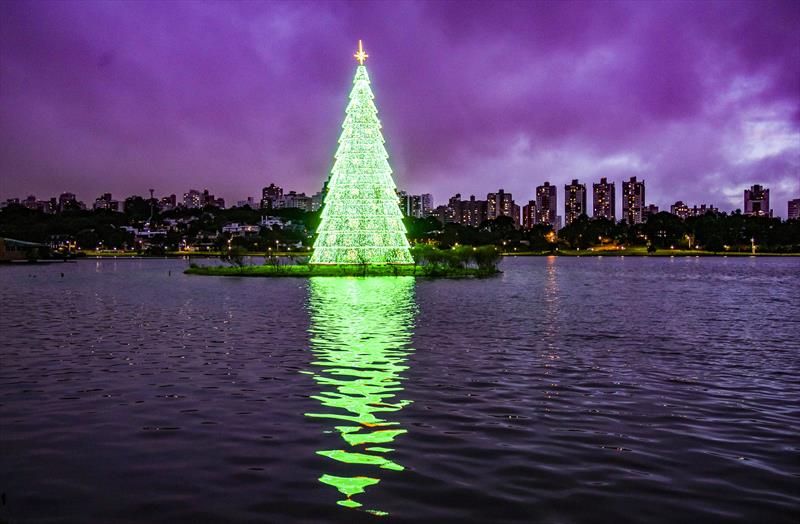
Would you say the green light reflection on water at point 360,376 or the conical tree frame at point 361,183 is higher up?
the conical tree frame at point 361,183

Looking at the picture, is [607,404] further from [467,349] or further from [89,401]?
[89,401]

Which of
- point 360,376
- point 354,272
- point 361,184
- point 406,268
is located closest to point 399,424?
point 360,376

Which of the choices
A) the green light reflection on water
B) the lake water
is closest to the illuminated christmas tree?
the green light reflection on water

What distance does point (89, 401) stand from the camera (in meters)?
14.5

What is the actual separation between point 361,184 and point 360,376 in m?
50.9

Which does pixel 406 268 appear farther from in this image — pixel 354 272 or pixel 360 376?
pixel 360 376

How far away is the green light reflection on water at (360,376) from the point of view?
33.6 feet

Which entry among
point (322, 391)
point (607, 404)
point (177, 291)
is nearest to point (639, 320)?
point (607, 404)

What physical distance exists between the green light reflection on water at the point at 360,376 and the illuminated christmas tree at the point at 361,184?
28461 millimetres

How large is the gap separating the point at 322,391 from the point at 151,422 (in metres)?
4.02

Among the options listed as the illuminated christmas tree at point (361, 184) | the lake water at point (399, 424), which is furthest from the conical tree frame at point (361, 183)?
the lake water at point (399, 424)

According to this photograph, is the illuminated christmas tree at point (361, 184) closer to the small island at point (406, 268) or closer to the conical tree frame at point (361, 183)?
the conical tree frame at point (361, 183)

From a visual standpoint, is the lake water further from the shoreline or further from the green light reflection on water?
the shoreline

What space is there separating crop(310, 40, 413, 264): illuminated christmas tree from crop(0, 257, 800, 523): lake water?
40.0 m
